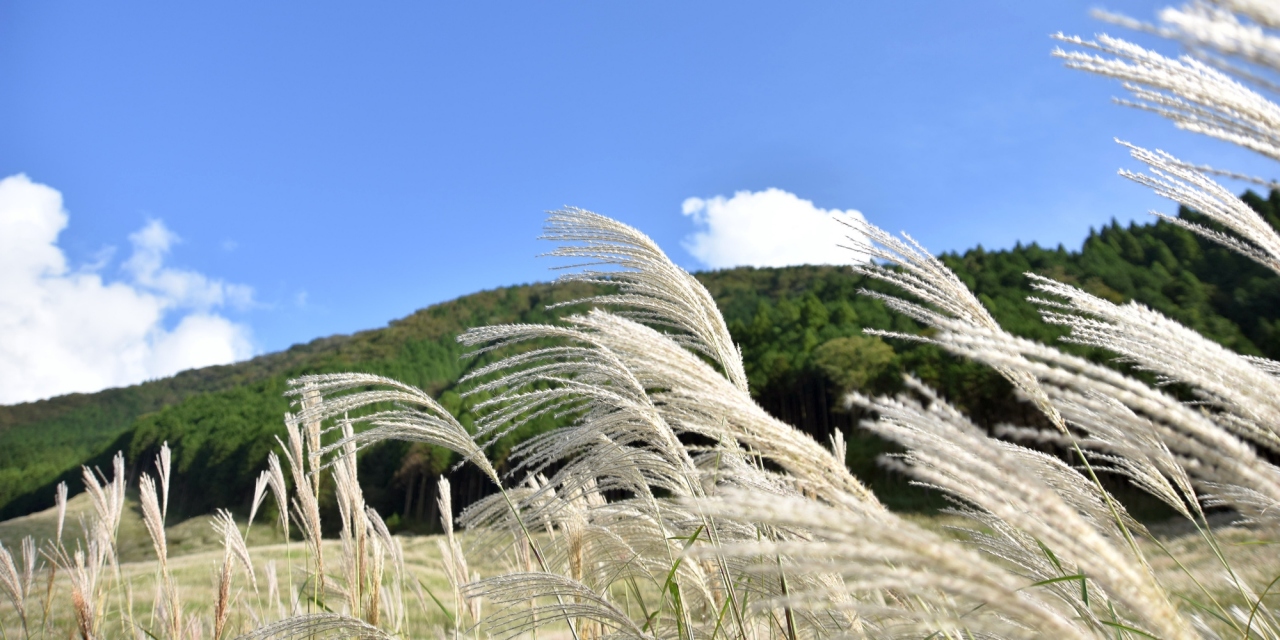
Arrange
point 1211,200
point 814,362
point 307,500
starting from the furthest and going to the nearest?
point 814,362 → point 307,500 → point 1211,200

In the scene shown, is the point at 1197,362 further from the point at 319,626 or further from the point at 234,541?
the point at 234,541

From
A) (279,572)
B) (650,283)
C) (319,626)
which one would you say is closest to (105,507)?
(319,626)

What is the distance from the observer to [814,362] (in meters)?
38.1

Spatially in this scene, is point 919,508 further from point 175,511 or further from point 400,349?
point 400,349

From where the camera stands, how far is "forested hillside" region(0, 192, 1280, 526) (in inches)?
1112

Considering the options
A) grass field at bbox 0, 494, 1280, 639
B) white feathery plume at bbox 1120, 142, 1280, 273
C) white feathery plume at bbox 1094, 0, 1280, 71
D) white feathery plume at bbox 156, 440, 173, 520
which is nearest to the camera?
white feathery plume at bbox 1094, 0, 1280, 71

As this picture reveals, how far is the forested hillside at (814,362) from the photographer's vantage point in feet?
92.7

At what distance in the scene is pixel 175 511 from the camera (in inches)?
2539

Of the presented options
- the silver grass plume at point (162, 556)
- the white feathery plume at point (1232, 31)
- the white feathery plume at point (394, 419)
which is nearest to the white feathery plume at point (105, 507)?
the silver grass plume at point (162, 556)

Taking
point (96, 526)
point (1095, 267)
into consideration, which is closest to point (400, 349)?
point (1095, 267)

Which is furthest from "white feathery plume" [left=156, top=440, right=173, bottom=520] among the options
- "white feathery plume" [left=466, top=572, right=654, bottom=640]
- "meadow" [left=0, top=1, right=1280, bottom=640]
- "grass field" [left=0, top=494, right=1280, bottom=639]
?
"white feathery plume" [left=466, top=572, right=654, bottom=640]

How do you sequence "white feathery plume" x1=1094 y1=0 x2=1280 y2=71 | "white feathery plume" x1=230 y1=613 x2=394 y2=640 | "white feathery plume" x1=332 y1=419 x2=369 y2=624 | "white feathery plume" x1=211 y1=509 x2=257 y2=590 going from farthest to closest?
"white feathery plume" x1=211 y1=509 x2=257 y2=590, "white feathery plume" x1=332 y1=419 x2=369 y2=624, "white feathery plume" x1=230 y1=613 x2=394 y2=640, "white feathery plume" x1=1094 y1=0 x2=1280 y2=71

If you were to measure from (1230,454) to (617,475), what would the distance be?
68.1 inches

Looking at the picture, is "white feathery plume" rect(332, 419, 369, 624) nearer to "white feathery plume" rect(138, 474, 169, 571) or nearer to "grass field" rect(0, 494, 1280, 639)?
"grass field" rect(0, 494, 1280, 639)
